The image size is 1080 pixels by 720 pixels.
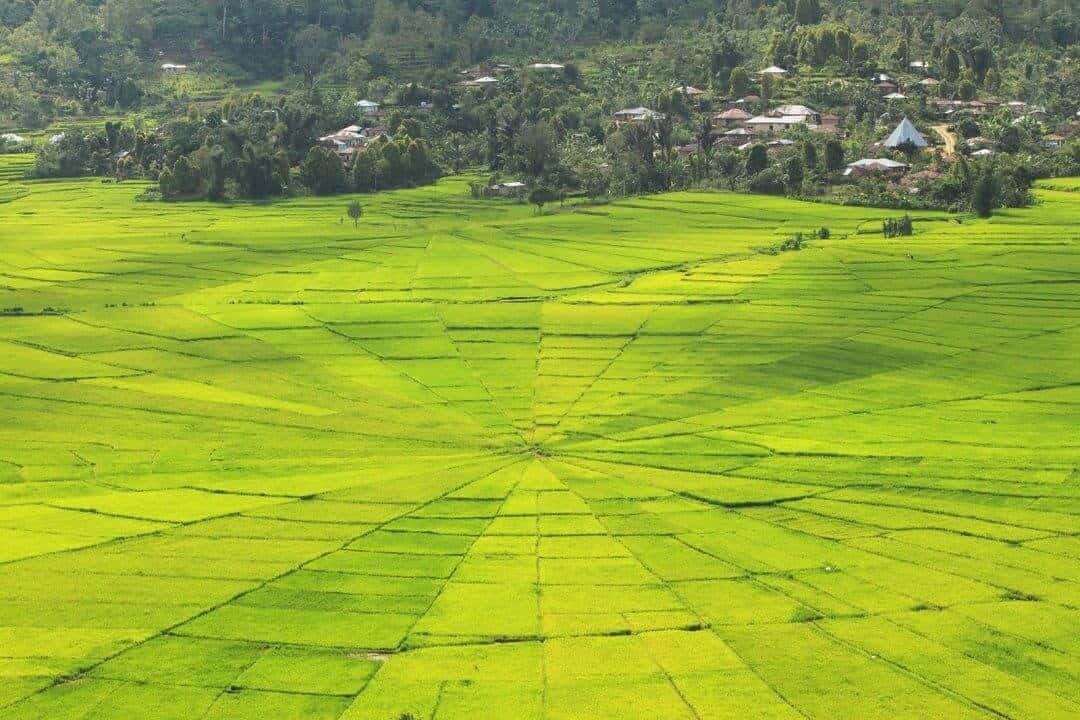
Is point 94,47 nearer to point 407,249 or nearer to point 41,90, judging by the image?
point 41,90

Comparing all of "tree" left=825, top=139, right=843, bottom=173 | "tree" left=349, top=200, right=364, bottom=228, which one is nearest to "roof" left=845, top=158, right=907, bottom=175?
"tree" left=825, top=139, right=843, bottom=173

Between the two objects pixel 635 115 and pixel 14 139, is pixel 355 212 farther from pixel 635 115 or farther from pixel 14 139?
pixel 14 139

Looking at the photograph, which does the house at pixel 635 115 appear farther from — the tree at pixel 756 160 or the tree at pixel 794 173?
the tree at pixel 794 173

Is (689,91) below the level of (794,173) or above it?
above

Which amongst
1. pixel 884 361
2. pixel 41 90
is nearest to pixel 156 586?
pixel 884 361

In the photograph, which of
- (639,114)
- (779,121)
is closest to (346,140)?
(639,114)

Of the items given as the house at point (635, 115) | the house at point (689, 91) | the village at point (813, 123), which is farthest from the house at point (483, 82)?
the house at point (689, 91)
